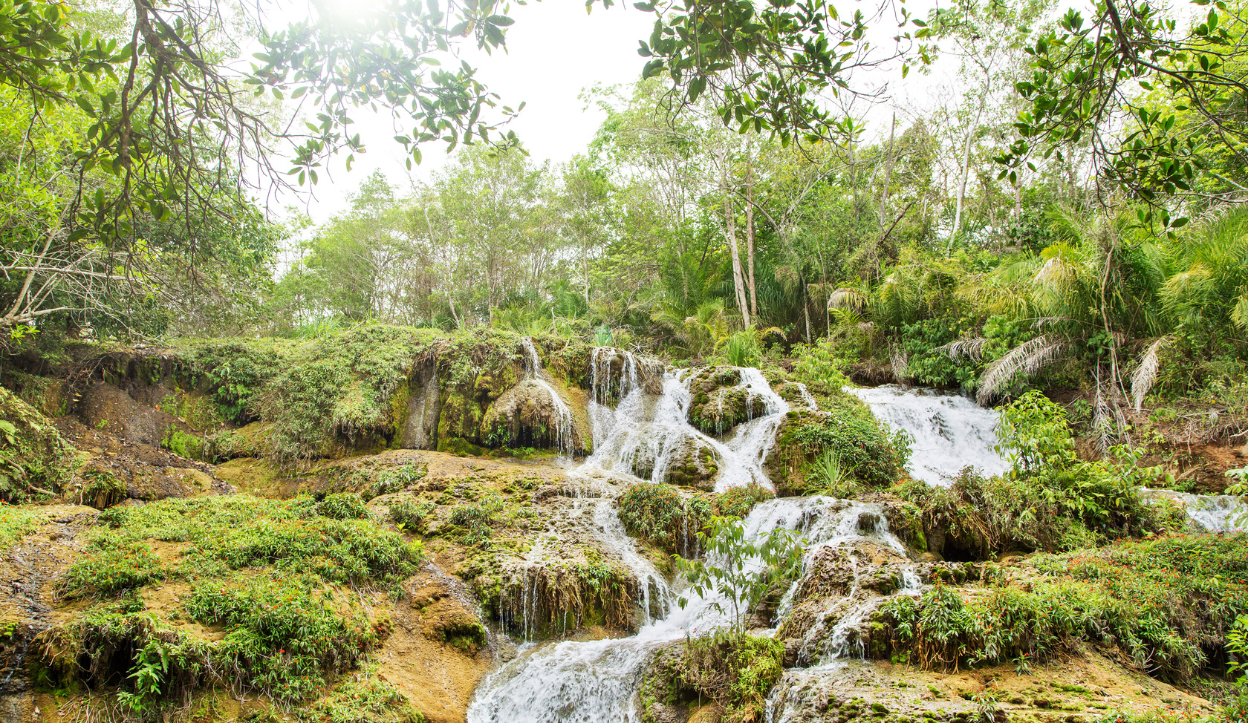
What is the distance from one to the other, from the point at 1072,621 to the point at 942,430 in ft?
26.4

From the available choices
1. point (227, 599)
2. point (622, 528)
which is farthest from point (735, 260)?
point (227, 599)

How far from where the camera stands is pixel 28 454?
297 inches

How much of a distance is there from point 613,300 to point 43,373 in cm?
1600

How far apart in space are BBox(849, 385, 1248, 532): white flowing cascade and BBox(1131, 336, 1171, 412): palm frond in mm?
2145

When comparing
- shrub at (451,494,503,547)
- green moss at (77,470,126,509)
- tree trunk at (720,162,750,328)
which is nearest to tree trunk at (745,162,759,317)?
tree trunk at (720,162,750,328)

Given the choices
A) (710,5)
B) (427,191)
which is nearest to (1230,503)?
(710,5)

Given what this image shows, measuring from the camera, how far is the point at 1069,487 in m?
7.71

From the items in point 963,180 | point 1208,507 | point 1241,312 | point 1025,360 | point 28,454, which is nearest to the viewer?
point 28,454

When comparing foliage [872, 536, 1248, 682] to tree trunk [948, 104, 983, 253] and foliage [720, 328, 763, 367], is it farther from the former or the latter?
tree trunk [948, 104, 983, 253]

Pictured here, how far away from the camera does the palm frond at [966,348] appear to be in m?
12.6

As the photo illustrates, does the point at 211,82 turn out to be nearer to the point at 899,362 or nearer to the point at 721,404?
the point at 721,404

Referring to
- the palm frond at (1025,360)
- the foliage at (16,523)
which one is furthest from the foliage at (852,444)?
the foliage at (16,523)

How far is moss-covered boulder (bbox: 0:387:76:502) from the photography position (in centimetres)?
725

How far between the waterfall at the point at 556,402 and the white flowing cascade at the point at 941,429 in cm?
635
